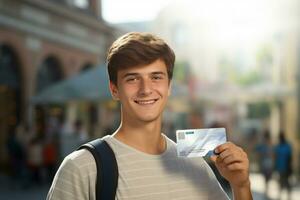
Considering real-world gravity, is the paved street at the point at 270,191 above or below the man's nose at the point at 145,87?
below

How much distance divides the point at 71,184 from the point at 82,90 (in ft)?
42.0

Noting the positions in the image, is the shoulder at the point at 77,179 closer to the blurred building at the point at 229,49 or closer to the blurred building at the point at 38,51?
the blurred building at the point at 38,51

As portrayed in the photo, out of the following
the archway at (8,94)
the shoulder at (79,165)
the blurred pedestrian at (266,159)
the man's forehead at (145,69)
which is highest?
the man's forehead at (145,69)

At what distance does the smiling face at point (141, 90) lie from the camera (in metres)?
2.24

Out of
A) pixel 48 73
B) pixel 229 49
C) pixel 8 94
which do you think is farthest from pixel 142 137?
pixel 229 49

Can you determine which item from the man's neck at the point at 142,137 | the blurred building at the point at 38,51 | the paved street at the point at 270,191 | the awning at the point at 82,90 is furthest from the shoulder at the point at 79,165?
the blurred building at the point at 38,51

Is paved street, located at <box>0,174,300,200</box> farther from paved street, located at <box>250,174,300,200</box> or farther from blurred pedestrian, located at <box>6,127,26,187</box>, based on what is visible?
blurred pedestrian, located at <box>6,127,26,187</box>

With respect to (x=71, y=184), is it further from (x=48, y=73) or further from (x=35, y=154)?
(x=48, y=73)

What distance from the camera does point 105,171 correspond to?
6.70ft

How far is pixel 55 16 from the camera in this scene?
2344cm

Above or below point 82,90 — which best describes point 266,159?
below

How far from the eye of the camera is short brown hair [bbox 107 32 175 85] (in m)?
2.19

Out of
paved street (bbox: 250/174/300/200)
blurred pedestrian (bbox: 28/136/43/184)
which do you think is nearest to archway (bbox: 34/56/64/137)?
blurred pedestrian (bbox: 28/136/43/184)

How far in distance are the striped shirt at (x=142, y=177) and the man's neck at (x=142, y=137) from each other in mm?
48
